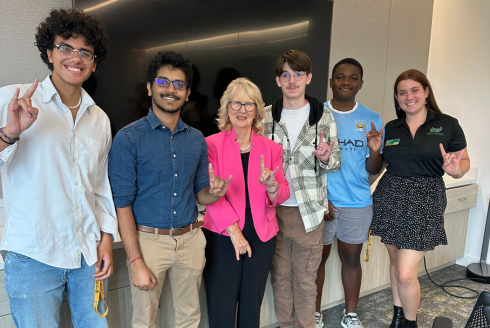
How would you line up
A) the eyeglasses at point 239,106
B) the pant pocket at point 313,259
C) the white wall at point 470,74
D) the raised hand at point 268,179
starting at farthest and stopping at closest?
the white wall at point 470,74
the pant pocket at point 313,259
the eyeglasses at point 239,106
the raised hand at point 268,179

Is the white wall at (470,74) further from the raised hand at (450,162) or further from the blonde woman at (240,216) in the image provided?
the blonde woman at (240,216)

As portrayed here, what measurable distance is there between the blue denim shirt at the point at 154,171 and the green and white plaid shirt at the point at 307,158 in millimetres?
626

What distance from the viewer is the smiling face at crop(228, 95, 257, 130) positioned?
1.78 m

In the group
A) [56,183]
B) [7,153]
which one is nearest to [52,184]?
[56,183]

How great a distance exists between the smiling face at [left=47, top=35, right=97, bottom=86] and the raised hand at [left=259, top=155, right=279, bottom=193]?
81cm

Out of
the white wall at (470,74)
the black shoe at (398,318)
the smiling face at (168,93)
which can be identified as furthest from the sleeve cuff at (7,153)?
the white wall at (470,74)

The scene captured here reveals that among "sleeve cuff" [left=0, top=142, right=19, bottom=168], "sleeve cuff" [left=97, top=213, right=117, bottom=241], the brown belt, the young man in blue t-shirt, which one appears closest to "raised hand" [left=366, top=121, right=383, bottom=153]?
the young man in blue t-shirt

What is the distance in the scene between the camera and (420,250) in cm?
213

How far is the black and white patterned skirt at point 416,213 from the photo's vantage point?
7.00 feet

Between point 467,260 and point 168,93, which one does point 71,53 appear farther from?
point 467,260

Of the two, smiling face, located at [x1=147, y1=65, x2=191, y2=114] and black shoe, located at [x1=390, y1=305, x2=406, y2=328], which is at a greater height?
smiling face, located at [x1=147, y1=65, x2=191, y2=114]

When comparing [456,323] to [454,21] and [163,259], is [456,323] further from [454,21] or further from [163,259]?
[454,21]

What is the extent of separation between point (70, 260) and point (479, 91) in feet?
13.3

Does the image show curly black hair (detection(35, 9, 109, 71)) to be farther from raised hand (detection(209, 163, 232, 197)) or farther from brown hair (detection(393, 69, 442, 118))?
brown hair (detection(393, 69, 442, 118))
